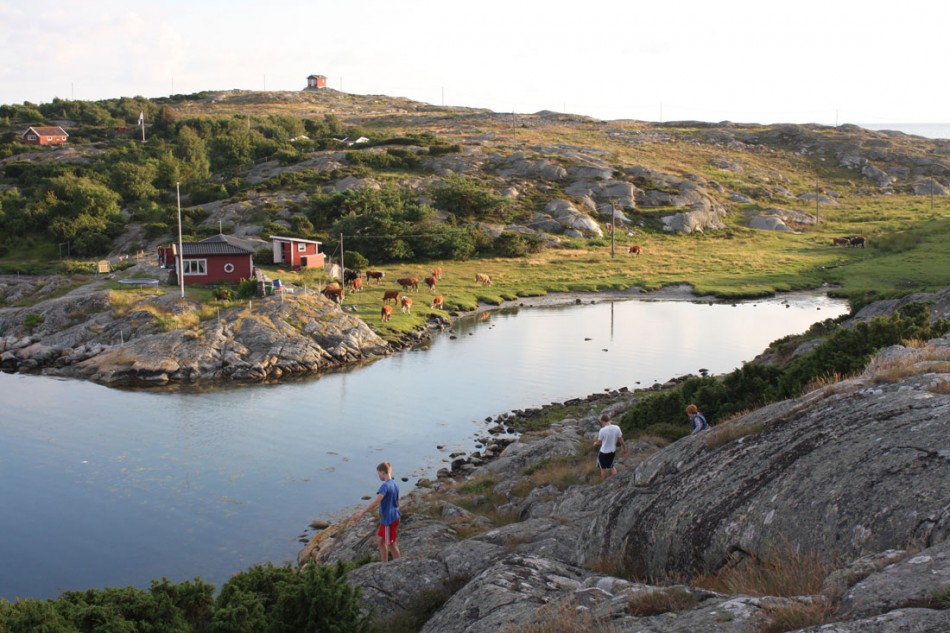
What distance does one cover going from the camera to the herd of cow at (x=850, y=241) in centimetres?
9580

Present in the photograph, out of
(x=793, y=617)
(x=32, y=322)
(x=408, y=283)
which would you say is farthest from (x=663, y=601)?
(x=408, y=283)

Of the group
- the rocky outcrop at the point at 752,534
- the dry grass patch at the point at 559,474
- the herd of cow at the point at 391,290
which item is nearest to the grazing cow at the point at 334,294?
the herd of cow at the point at 391,290

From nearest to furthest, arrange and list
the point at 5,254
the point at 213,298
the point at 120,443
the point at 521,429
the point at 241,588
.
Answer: the point at 241,588
the point at 120,443
the point at 521,429
the point at 213,298
the point at 5,254

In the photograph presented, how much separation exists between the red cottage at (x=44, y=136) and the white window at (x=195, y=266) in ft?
344

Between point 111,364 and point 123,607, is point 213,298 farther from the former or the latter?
point 123,607

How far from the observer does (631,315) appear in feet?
218

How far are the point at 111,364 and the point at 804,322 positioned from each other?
155ft

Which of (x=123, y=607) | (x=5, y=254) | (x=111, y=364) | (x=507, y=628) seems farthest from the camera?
(x=5, y=254)

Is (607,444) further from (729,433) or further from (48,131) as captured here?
(48,131)

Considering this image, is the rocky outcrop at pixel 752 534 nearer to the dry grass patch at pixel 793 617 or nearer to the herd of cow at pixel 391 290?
the dry grass patch at pixel 793 617

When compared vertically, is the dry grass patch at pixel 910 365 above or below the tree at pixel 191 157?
below

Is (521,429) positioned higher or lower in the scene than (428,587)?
lower

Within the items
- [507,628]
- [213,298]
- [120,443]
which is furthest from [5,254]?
[507,628]

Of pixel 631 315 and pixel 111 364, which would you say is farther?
pixel 631 315
